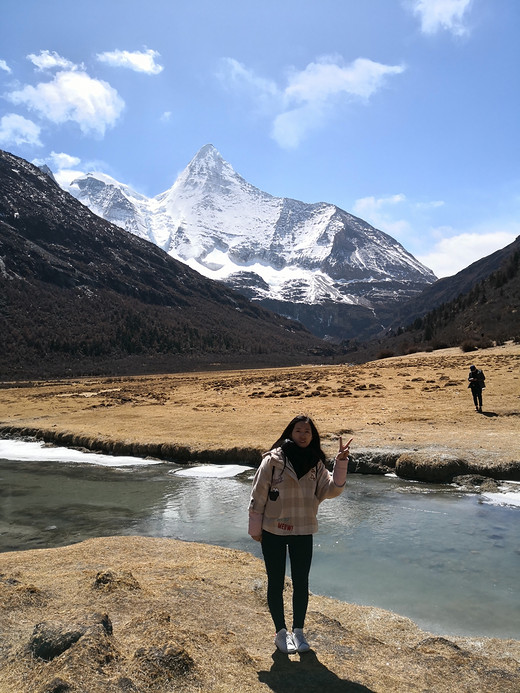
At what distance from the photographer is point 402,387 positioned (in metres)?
40.8

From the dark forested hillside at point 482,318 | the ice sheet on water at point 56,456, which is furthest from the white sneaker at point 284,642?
the dark forested hillside at point 482,318

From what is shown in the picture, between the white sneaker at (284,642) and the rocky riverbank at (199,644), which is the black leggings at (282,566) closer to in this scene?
the white sneaker at (284,642)

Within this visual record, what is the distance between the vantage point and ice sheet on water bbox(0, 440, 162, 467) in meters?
23.2

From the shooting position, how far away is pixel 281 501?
5863 mm

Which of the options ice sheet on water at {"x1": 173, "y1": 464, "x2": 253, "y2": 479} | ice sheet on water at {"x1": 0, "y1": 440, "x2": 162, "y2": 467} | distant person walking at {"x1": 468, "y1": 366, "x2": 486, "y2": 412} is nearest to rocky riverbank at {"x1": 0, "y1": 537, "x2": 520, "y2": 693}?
ice sheet on water at {"x1": 173, "y1": 464, "x2": 253, "y2": 479}

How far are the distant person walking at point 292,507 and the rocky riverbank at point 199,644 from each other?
1.53 ft

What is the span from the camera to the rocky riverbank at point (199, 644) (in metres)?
4.96

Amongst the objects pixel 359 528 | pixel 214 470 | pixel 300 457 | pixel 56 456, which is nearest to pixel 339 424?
pixel 214 470

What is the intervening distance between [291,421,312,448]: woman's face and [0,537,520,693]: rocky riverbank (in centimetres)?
234

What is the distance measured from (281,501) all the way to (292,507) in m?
0.14

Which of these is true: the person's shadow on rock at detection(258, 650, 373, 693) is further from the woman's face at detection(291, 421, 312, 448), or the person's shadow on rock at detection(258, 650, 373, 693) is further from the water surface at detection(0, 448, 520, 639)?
the water surface at detection(0, 448, 520, 639)

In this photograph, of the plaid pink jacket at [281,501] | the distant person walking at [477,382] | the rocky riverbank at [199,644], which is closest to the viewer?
the rocky riverbank at [199,644]

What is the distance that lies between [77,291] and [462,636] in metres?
195

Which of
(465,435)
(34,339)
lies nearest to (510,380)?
(465,435)
